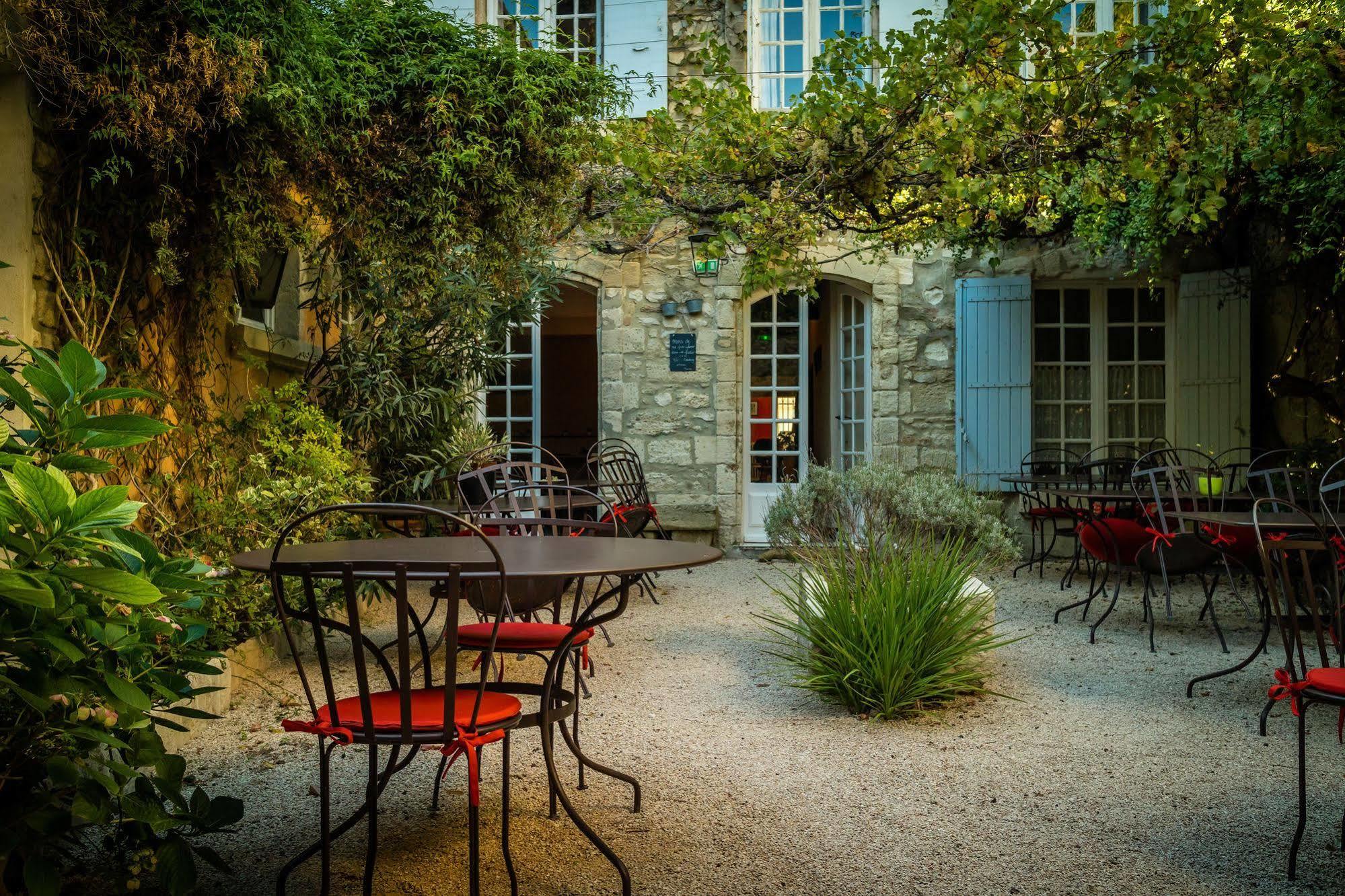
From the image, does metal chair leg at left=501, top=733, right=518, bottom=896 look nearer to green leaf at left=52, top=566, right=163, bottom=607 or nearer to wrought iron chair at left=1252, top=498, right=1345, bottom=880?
green leaf at left=52, top=566, right=163, bottom=607

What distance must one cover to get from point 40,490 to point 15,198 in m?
1.82

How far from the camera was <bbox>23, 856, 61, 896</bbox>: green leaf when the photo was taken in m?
1.58

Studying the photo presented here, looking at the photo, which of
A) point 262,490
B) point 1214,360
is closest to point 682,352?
point 1214,360

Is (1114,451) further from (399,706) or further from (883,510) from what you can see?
(399,706)

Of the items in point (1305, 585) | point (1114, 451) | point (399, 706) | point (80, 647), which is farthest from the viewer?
point (1114, 451)

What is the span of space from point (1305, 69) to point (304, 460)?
375 cm

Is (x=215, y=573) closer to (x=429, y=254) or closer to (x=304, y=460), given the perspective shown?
(x=304, y=460)

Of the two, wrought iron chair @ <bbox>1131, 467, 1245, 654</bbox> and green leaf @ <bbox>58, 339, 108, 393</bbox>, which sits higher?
green leaf @ <bbox>58, 339, 108, 393</bbox>

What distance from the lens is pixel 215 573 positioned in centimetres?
329

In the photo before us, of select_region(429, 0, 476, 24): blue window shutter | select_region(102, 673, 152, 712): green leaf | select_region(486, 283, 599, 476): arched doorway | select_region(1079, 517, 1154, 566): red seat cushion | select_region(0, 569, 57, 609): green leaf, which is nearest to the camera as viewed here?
select_region(0, 569, 57, 609): green leaf

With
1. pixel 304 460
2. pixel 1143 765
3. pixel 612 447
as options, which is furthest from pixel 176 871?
pixel 612 447

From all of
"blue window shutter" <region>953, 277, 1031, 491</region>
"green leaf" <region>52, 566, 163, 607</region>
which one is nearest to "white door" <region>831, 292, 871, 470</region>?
"blue window shutter" <region>953, 277, 1031, 491</region>

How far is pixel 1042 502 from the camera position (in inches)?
284

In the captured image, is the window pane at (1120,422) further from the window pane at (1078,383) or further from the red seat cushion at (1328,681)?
the red seat cushion at (1328,681)
